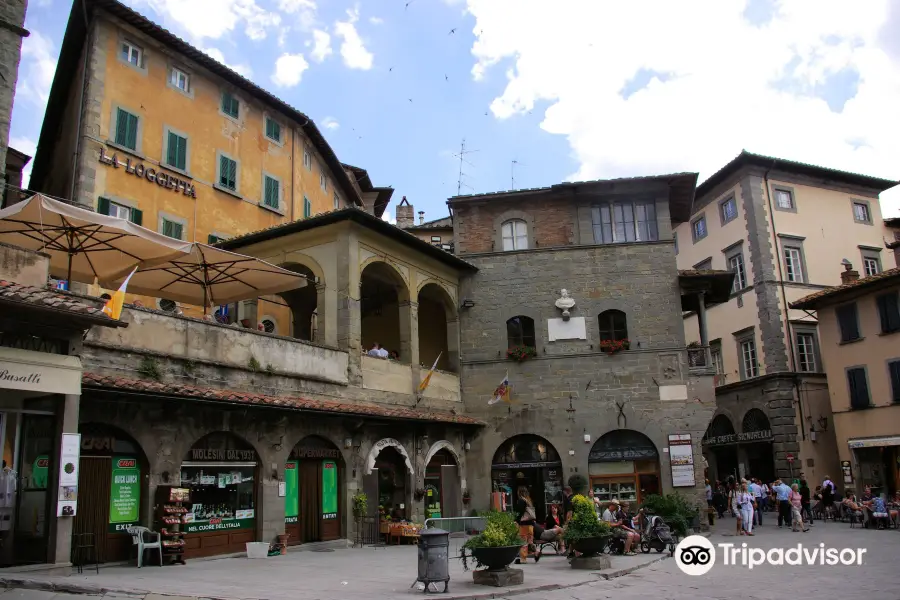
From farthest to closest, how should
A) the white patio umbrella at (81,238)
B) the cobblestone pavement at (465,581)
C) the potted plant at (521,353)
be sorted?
1. the potted plant at (521,353)
2. the white patio umbrella at (81,238)
3. the cobblestone pavement at (465,581)

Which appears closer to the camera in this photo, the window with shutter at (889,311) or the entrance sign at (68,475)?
the entrance sign at (68,475)

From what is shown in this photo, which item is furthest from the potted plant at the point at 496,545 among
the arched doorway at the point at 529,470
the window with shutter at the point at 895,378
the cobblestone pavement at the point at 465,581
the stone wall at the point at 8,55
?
the window with shutter at the point at 895,378

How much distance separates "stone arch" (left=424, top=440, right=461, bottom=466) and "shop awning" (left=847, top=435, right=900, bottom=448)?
1603 cm

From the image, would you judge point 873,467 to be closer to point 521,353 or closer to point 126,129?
point 521,353

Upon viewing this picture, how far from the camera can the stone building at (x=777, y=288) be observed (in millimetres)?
31609

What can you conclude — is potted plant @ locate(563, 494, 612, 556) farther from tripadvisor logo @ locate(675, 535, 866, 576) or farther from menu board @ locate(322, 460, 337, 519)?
menu board @ locate(322, 460, 337, 519)

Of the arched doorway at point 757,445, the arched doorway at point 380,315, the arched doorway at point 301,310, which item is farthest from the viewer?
the arched doorway at point 757,445

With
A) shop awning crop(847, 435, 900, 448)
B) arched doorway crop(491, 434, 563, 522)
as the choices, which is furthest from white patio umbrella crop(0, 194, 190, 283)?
shop awning crop(847, 435, 900, 448)

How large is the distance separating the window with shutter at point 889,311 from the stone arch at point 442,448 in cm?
1683

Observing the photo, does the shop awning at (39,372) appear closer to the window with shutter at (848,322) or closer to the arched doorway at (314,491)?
the arched doorway at (314,491)

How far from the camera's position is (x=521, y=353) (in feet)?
78.4

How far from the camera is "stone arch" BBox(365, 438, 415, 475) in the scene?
19.2 metres

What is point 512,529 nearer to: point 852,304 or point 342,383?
point 342,383

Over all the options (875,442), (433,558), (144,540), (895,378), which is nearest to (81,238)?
(144,540)
